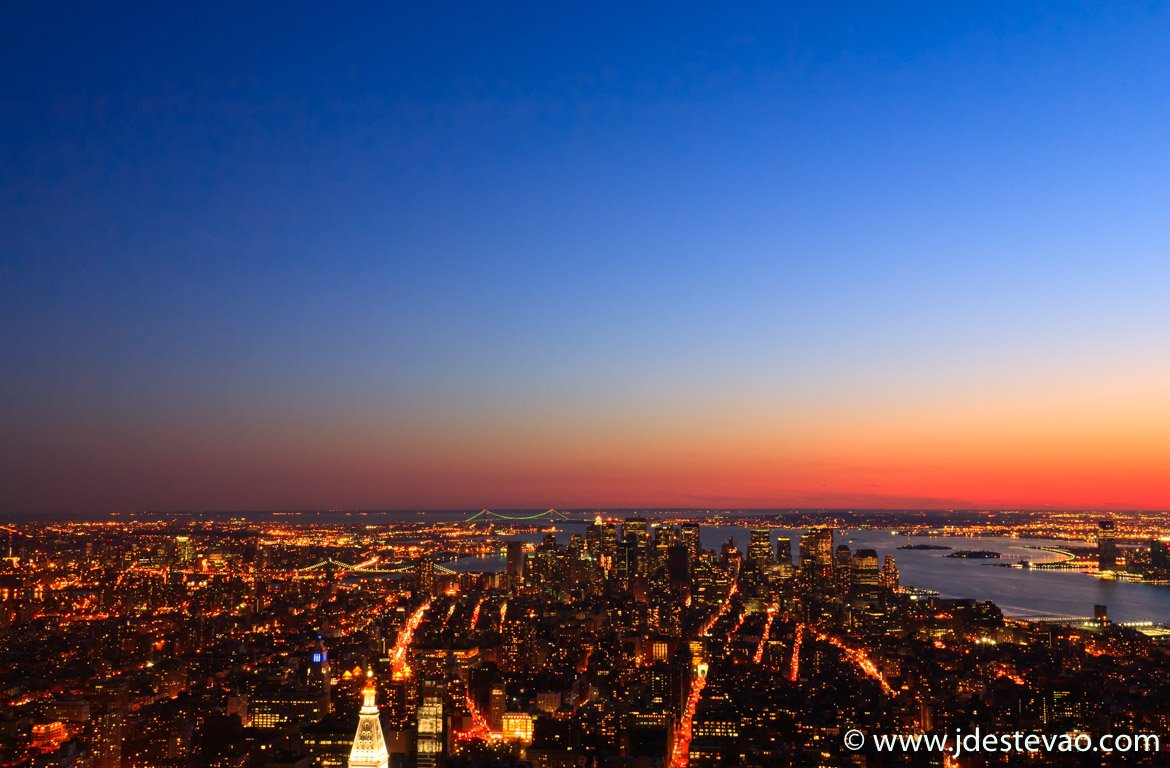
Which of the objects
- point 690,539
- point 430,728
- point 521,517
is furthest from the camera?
point 521,517

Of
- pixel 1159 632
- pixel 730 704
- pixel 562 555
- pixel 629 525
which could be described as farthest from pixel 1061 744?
pixel 629 525

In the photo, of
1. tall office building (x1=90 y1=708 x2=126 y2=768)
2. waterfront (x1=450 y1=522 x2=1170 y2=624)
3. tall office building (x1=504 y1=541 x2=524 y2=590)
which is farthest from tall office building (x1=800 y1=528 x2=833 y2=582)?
tall office building (x1=90 y1=708 x2=126 y2=768)

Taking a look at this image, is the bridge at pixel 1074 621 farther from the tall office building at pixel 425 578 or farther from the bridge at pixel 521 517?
the bridge at pixel 521 517

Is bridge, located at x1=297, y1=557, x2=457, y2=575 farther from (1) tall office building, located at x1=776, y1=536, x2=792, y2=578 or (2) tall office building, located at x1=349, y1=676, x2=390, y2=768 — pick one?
(2) tall office building, located at x1=349, y1=676, x2=390, y2=768

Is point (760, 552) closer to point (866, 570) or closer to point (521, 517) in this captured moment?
point (866, 570)

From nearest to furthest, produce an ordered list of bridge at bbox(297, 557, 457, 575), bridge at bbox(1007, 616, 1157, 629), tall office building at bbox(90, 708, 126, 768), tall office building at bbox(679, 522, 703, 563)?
tall office building at bbox(90, 708, 126, 768) < bridge at bbox(1007, 616, 1157, 629) < bridge at bbox(297, 557, 457, 575) < tall office building at bbox(679, 522, 703, 563)

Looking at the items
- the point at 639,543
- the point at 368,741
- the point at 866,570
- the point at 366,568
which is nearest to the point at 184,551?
the point at 366,568
